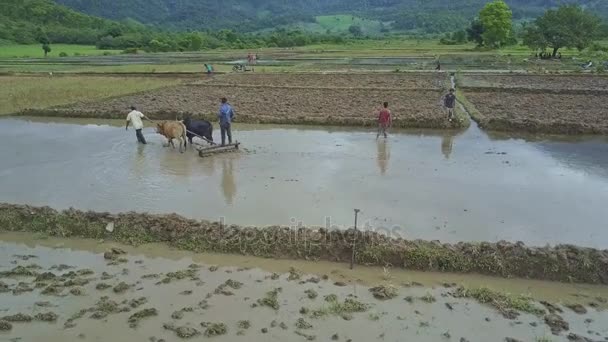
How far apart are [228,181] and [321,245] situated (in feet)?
13.8

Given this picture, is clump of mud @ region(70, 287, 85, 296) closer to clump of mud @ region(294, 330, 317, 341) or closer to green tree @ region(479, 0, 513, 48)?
clump of mud @ region(294, 330, 317, 341)

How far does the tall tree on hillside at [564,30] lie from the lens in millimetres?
40906

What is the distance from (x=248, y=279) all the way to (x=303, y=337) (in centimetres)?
165

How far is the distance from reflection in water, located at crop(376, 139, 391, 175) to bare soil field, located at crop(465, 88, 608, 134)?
424 cm

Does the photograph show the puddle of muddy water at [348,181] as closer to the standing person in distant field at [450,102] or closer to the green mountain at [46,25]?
the standing person in distant field at [450,102]

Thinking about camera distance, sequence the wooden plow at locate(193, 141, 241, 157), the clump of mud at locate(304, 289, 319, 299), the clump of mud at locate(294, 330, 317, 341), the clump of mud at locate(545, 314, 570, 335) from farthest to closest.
Result: the wooden plow at locate(193, 141, 241, 157)
the clump of mud at locate(304, 289, 319, 299)
the clump of mud at locate(545, 314, 570, 335)
the clump of mud at locate(294, 330, 317, 341)

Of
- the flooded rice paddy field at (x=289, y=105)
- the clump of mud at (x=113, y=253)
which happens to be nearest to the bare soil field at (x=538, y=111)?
the flooded rice paddy field at (x=289, y=105)

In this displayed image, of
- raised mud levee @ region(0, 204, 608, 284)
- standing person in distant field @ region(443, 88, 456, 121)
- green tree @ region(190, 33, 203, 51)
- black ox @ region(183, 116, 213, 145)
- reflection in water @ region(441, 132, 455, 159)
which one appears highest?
green tree @ region(190, 33, 203, 51)

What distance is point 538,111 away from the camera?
1827 cm

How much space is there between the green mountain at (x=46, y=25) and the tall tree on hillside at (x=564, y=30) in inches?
2254

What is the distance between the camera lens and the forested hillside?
11788 cm

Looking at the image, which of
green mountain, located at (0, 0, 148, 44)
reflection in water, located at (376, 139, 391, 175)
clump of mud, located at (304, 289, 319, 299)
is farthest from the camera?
green mountain, located at (0, 0, 148, 44)

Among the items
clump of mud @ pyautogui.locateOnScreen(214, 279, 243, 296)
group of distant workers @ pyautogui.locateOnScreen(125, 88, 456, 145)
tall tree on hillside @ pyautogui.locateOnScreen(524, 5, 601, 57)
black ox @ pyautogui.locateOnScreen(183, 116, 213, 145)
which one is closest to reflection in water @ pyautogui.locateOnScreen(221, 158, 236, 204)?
group of distant workers @ pyautogui.locateOnScreen(125, 88, 456, 145)

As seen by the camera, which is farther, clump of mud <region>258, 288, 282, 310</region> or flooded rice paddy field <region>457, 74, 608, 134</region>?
flooded rice paddy field <region>457, 74, 608, 134</region>
